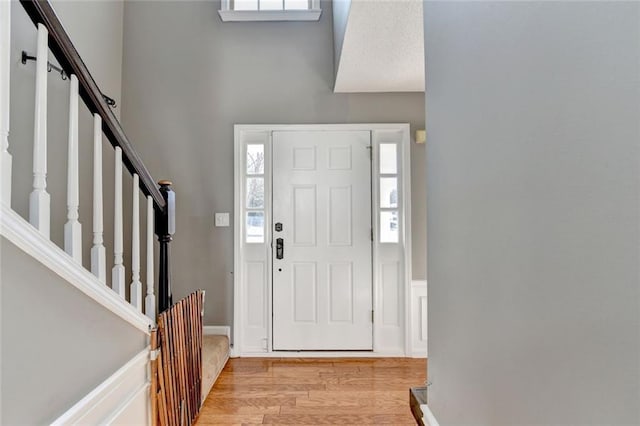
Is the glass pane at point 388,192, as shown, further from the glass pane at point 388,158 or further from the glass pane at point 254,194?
the glass pane at point 254,194

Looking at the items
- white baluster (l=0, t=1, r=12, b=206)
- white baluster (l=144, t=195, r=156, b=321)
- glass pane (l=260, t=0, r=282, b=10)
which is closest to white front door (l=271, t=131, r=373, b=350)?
glass pane (l=260, t=0, r=282, b=10)

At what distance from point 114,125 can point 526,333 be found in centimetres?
155

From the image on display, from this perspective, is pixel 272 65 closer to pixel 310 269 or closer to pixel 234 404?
pixel 310 269

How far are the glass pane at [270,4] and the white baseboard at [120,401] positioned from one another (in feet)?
9.69

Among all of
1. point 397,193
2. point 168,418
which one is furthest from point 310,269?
point 168,418

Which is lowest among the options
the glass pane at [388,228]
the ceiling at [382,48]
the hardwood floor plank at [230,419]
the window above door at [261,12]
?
the hardwood floor plank at [230,419]

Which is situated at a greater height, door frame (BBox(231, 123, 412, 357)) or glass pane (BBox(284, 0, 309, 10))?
glass pane (BBox(284, 0, 309, 10))

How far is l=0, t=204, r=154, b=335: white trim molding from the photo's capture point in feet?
2.98

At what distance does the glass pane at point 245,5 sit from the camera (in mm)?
3186

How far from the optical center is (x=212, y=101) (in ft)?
10.3

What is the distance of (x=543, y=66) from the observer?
543mm

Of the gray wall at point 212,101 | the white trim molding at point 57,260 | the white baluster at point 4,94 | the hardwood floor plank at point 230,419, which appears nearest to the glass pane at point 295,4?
the gray wall at point 212,101

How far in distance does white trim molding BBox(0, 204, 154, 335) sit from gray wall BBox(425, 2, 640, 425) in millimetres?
1123

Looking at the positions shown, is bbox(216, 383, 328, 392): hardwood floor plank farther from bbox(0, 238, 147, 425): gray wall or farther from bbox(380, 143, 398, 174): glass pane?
bbox(380, 143, 398, 174): glass pane
